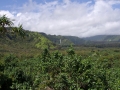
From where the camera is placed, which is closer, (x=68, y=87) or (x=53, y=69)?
(x=68, y=87)

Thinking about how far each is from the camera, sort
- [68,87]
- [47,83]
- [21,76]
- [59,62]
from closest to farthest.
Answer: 1. [68,87]
2. [47,83]
3. [59,62]
4. [21,76]

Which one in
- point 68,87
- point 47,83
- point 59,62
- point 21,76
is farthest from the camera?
point 21,76

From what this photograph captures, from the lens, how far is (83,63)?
16.9 m

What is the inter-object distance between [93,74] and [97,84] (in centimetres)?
85

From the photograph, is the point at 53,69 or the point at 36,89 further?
the point at 53,69

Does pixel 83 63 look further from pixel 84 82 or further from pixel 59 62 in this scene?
pixel 59 62

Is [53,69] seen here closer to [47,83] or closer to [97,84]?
[47,83]

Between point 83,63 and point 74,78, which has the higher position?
→ point 83,63

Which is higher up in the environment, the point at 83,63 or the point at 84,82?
the point at 83,63

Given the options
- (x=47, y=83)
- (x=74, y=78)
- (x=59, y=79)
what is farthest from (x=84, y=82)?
(x=47, y=83)

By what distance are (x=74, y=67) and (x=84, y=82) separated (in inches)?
54.0

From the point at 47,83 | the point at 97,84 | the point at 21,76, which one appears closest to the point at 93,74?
the point at 97,84

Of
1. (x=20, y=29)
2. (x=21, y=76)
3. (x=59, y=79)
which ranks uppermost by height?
(x=20, y=29)

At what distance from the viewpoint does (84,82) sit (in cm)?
1655
